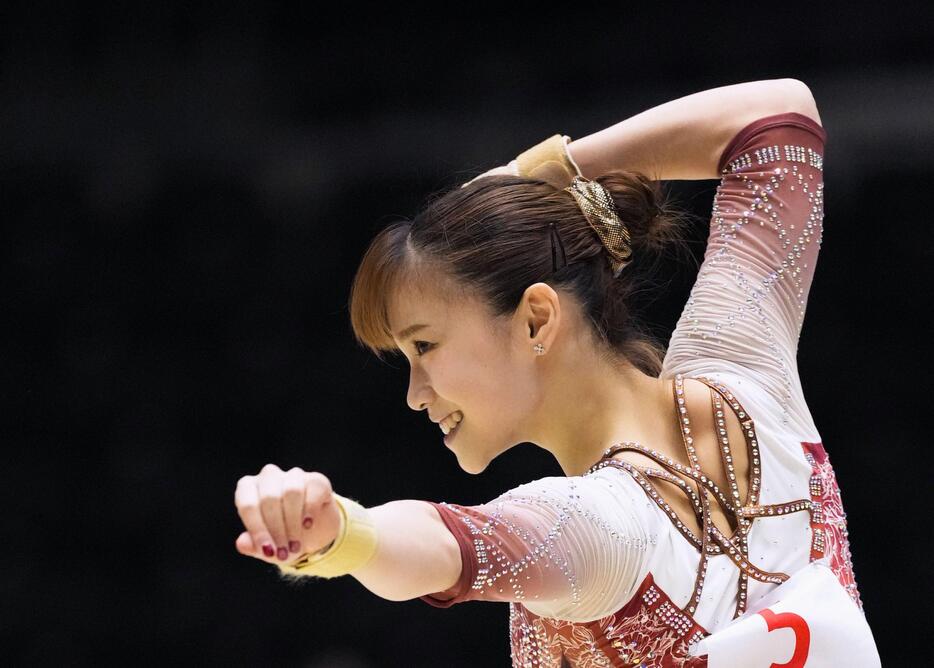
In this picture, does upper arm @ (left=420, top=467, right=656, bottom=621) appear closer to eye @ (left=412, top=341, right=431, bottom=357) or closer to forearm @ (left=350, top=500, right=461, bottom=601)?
forearm @ (left=350, top=500, right=461, bottom=601)

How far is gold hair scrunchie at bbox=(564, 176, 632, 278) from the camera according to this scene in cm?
129

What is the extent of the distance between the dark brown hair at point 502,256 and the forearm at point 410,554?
0.31m

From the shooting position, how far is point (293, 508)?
2.74 feet

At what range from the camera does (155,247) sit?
2457 millimetres

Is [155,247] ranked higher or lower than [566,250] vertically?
lower

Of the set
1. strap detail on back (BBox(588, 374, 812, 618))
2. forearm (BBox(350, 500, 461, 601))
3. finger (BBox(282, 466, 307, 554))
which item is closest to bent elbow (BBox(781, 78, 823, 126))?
strap detail on back (BBox(588, 374, 812, 618))

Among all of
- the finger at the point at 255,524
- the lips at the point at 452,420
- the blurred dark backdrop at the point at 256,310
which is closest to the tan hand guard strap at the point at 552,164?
the lips at the point at 452,420

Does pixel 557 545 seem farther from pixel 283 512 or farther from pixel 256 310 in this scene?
pixel 256 310

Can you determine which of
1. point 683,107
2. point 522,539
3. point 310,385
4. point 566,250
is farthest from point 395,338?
point 310,385

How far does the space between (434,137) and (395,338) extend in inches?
53.1

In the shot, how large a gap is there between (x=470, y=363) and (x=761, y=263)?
0.36 meters

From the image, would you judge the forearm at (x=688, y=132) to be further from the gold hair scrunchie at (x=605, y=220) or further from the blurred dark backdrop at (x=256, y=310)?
the blurred dark backdrop at (x=256, y=310)

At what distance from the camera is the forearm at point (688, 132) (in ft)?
4.66

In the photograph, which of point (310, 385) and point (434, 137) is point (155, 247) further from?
point (434, 137)
